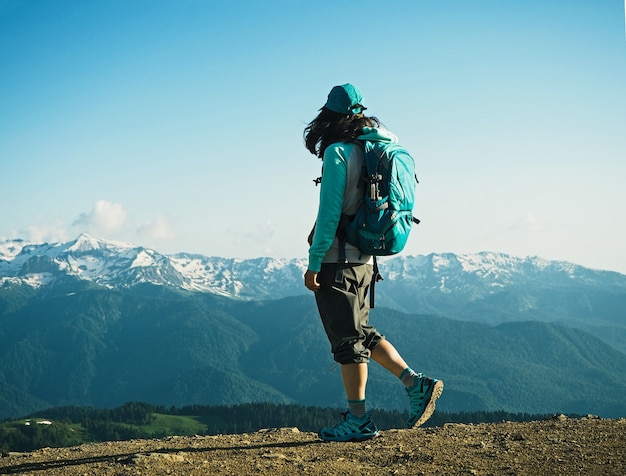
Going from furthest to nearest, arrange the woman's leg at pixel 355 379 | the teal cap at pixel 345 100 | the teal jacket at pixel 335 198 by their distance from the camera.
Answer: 1. the teal cap at pixel 345 100
2. the woman's leg at pixel 355 379
3. the teal jacket at pixel 335 198

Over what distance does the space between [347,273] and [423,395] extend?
1.67m

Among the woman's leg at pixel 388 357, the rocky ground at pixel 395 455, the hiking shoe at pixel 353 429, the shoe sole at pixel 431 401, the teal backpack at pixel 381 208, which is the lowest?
the rocky ground at pixel 395 455

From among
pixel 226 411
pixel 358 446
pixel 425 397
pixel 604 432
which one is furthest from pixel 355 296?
pixel 226 411

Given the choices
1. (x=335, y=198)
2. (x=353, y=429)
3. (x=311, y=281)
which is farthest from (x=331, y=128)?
(x=353, y=429)

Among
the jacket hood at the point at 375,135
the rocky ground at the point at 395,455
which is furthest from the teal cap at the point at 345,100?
the rocky ground at the point at 395,455

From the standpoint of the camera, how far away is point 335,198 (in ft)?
20.0

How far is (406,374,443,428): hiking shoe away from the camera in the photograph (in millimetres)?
6707

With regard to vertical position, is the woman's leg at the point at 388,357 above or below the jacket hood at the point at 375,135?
below

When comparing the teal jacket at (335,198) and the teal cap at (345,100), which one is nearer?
the teal jacket at (335,198)

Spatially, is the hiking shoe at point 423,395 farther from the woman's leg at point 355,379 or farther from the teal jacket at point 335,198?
the teal jacket at point 335,198

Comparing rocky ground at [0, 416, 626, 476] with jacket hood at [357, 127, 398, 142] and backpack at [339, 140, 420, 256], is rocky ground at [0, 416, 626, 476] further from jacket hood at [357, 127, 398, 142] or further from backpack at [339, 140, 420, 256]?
jacket hood at [357, 127, 398, 142]

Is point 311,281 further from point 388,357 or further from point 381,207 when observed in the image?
point 388,357

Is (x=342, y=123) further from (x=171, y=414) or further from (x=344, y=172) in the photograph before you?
(x=171, y=414)

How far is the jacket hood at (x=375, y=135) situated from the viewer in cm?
645
